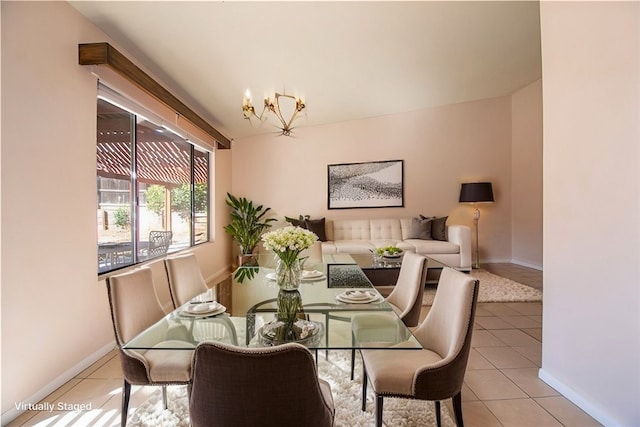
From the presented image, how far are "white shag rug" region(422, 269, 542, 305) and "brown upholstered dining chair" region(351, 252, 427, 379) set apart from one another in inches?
64.3

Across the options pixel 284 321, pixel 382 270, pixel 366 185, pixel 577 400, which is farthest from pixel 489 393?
pixel 366 185

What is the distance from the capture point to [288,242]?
1.85 m

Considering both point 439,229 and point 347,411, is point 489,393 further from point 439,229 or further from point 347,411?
point 439,229

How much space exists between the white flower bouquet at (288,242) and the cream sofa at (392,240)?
3.08 metres

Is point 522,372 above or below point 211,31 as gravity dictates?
below

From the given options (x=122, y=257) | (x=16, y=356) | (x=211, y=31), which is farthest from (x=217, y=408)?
(x=211, y=31)

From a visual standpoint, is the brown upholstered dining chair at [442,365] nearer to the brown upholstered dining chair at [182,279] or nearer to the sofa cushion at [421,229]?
the brown upholstered dining chair at [182,279]

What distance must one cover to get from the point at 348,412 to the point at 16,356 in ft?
6.25

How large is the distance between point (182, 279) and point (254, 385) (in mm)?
1525

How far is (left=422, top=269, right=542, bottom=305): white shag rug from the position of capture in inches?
149

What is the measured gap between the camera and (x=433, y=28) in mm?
3082

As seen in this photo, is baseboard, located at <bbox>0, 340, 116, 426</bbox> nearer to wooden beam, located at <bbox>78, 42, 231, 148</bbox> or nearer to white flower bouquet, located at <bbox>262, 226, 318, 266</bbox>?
white flower bouquet, located at <bbox>262, 226, 318, 266</bbox>

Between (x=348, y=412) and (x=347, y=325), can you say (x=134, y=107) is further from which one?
(x=348, y=412)

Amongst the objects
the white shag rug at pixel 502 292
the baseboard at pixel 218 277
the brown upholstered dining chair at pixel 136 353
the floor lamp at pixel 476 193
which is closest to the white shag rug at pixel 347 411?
the brown upholstered dining chair at pixel 136 353
